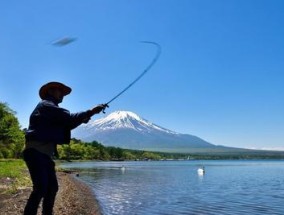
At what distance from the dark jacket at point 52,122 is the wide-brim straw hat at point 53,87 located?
514 mm

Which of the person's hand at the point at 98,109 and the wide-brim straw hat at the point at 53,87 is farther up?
the wide-brim straw hat at the point at 53,87

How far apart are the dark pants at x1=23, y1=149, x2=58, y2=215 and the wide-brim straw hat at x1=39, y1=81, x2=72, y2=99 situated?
3.85 feet

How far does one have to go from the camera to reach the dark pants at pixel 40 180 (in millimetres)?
7703

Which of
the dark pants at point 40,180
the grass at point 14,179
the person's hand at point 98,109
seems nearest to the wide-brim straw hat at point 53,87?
the person's hand at point 98,109

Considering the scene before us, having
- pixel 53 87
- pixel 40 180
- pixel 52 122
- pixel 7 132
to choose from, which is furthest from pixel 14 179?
pixel 7 132

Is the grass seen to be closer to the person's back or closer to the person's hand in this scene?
the person's back

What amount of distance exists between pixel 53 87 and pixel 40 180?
70.3 inches

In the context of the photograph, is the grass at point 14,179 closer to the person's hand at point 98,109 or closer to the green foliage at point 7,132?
the person's hand at point 98,109

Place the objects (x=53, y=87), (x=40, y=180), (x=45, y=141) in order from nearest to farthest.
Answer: (x=40, y=180) → (x=45, y=141) → (x=53, y=87)

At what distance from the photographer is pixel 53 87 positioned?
8.34 m

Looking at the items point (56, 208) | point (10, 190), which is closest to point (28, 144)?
point (56, 208)

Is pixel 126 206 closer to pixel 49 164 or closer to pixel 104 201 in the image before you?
pixel 104 201

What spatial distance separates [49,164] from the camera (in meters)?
7.95

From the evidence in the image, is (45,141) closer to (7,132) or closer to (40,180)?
(40,180)
